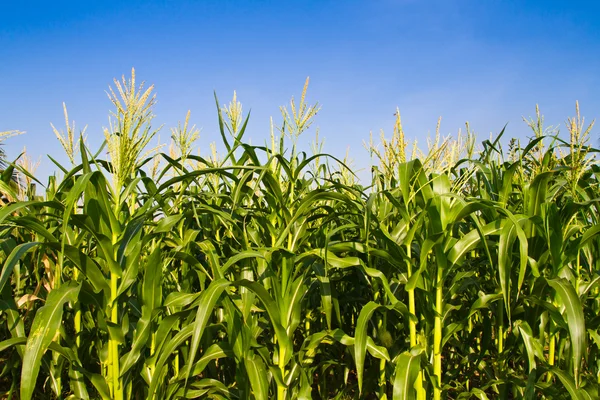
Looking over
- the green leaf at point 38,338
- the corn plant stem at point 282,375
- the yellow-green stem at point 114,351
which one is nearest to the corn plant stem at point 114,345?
the yellow-green stem at point 114,351

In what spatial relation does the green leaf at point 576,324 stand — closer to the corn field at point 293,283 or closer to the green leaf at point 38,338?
the corn field at point 293,283

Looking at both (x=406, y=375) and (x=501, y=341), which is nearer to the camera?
(x=406, y=375)

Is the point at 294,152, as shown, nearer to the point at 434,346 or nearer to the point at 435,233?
the point at 435,233

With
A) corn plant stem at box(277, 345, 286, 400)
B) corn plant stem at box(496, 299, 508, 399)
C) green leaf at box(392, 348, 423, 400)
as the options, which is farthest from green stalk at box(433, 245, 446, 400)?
corn plant stem at box(277, 345, 286, 400)

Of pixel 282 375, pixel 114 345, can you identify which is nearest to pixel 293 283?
pixel 282 375

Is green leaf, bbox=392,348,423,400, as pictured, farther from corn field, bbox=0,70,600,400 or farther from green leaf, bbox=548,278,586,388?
green leaf, bbox=548,278,586,388

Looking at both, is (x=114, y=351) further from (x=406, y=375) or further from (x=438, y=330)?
(x=438, y=330)

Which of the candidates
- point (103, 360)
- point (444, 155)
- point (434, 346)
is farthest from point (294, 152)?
point (103, 360)

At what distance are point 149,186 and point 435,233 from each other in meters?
1.49

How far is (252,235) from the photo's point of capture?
2287 mm

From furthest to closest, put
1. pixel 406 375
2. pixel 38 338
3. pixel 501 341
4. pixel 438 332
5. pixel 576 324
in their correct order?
pixel 501 341 < pixel 438 332 < pixel 406 375 < pixel 576 324 < pixel 38 338

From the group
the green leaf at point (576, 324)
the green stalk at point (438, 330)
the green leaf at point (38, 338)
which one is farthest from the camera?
the green stalk at point (438, 330)

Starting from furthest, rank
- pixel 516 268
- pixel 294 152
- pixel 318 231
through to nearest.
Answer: pixel 318 231 < pixel 294 152 < pixel 516 268

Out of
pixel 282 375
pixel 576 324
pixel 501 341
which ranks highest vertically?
pixel 576 324
